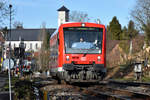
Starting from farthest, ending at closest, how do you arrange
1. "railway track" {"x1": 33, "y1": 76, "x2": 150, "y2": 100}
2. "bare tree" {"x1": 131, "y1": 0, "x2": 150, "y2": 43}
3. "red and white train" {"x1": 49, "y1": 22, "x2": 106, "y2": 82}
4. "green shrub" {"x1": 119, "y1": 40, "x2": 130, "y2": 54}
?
1. "green shrub" {"x1": 119, "y1": 40, "x2": 130, "y2": 54}
2. "bare tree" {"x1": 131, "y1": 0, "x2": 150, "y2": 43}
3. "red and white train" {"x1": 49, "y1": 22, "x2": 106, "y2": 82}
4. "railway track" {"x1": 33, "y1": 76, "x2": 150, "y2": 100}

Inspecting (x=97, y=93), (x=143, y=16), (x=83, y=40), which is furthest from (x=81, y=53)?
(x=143, y=16)

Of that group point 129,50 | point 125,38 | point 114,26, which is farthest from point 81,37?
point 114,26

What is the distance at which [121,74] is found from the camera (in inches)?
1629

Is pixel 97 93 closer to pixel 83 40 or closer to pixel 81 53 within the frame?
pixel 81 53

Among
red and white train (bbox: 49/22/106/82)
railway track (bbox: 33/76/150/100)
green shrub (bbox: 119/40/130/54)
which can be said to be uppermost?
green shrub (bbox: 119/40/130/54)

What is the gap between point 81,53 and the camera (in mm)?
20422

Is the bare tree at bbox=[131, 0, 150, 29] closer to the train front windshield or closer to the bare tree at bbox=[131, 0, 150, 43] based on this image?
the bare tree at bbox=[131, 0, 150, 43]

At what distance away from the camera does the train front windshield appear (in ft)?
66.8

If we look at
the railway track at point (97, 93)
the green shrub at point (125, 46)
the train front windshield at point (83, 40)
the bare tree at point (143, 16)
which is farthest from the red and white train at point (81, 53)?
the green shrub at point (125, 46)

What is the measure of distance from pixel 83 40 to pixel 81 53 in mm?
731

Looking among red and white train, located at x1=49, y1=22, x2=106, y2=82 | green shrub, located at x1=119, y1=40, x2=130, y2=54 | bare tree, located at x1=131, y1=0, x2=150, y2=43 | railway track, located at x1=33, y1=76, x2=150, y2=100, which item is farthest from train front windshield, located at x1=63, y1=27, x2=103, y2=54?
green shrub, located at x1=119, y1=40, x2=130, y2=54

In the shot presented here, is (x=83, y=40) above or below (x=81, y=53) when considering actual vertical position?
above

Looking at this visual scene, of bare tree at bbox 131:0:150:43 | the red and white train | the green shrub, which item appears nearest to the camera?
the red and white train

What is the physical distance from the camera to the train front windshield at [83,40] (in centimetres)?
2036
